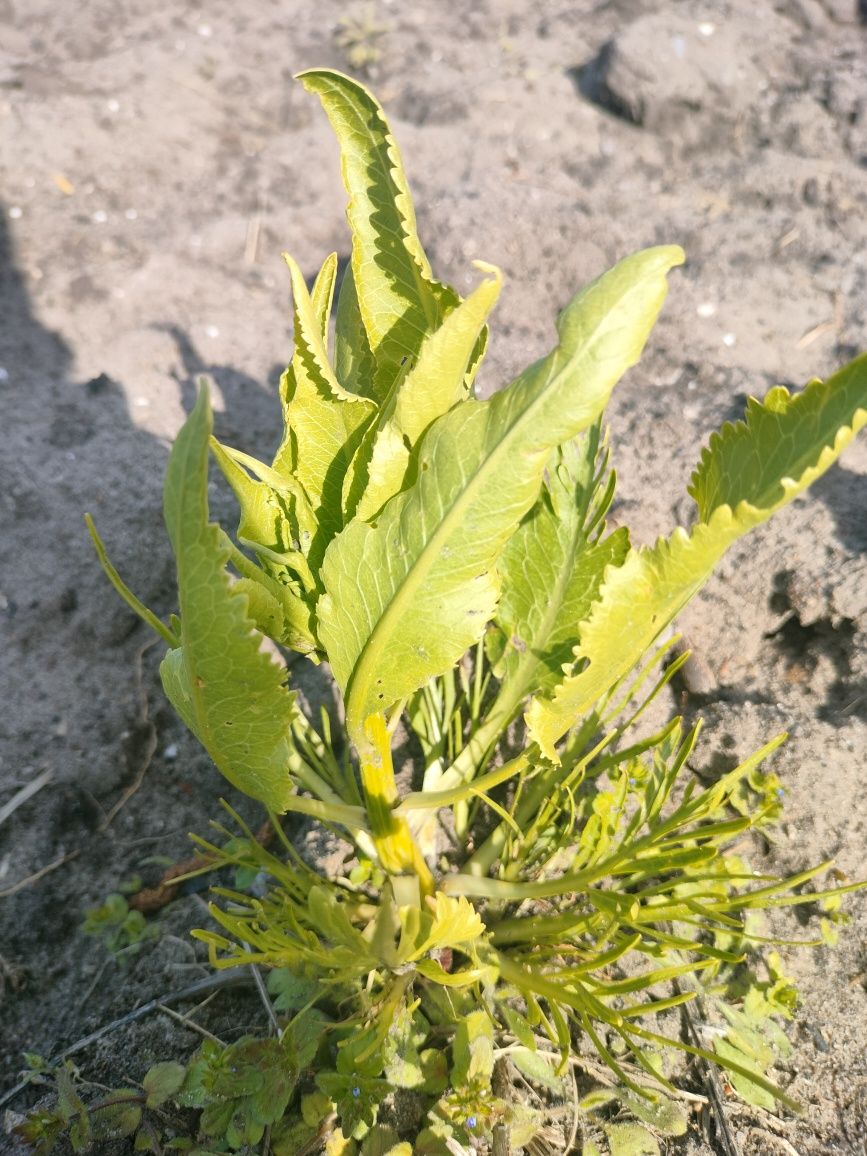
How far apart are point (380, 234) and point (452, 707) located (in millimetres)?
A: 752

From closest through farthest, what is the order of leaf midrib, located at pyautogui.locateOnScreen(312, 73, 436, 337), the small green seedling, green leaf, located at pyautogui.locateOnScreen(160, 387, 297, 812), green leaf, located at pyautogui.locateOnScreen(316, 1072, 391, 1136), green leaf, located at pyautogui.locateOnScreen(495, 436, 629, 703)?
green leaf, located at pyautogui.locateOnScreen(160, 387, 297, 812)
leaf midrib, located at pyautogui.locateOnScreen(312, 73, 436, 337)
green leaf, located at pyautogui.locateOnScreen(316, 1072, 391, 1136)
green leaf, located at pyautogui.locateOnScreen(495, 436, 629, 703)
the small green seedling

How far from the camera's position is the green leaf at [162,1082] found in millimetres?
1058

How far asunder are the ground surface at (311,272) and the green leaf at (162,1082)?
0.07 metres

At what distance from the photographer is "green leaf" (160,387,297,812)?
0.67 metres

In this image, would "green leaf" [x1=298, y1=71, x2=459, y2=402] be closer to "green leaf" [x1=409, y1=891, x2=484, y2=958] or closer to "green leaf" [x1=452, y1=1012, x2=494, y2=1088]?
"green leaf" [x1=409, y1=891, x2=484, y2=958]

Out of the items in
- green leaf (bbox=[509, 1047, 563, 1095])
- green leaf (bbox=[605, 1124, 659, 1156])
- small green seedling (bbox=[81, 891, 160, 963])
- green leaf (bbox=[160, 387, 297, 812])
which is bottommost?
small green seedling (bbox=[81, 891, 160, 963])

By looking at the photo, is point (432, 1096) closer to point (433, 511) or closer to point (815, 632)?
point (433, 511)

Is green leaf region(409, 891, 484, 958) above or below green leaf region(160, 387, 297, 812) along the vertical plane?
below

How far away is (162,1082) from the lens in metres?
1.07

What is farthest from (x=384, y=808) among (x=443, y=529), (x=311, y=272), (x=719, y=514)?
(x=311, y=272)

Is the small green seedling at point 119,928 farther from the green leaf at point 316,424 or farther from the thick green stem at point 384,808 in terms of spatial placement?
the green leaf at point 316,424

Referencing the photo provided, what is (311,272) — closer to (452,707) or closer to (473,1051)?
(452,707)

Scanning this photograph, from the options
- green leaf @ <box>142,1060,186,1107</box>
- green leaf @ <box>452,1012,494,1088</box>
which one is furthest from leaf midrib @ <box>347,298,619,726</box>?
green leaf @ <box>142,1060,186,1107</box>

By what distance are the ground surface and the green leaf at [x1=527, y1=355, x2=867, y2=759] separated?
0.65 m
